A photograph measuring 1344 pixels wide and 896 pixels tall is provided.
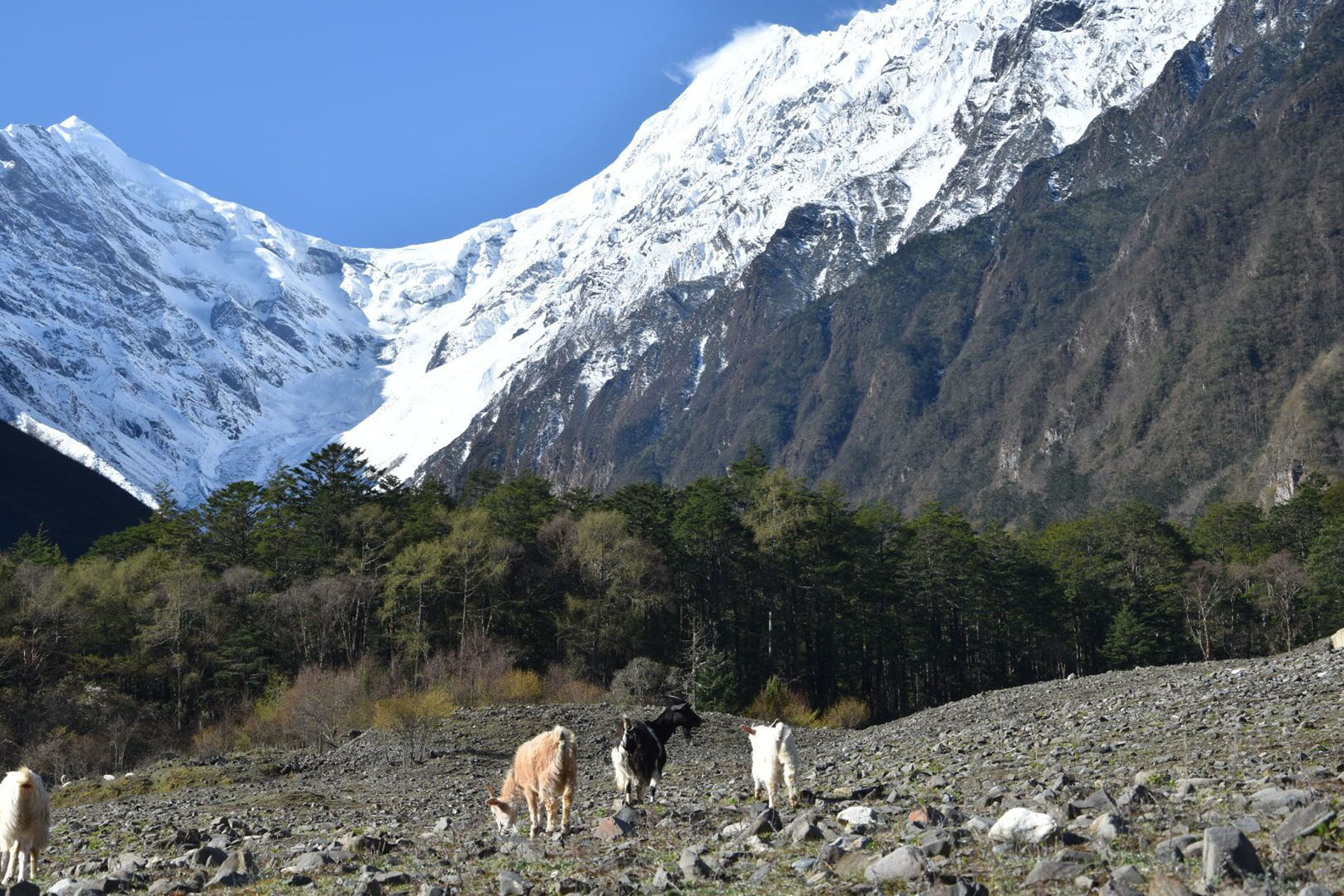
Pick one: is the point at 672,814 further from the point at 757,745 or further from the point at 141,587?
the point at 141,587

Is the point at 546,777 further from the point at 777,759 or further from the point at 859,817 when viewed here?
the point at 859,817

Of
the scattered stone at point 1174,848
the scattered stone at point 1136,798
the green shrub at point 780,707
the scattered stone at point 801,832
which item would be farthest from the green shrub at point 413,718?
the scattered stone at point 1174,848

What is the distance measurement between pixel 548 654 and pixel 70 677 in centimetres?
2406

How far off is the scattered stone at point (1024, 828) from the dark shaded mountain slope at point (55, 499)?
126 metres

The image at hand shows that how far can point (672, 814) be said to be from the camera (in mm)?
17188

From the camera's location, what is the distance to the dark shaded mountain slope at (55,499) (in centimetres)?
12606

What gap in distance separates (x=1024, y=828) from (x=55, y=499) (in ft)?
479

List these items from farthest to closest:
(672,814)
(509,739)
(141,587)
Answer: (141,587) → (509,739) → (672,814)

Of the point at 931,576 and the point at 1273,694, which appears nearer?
the point at 1273,694

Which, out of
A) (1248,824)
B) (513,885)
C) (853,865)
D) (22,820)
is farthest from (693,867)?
(22,820)

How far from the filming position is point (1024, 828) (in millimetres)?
11094

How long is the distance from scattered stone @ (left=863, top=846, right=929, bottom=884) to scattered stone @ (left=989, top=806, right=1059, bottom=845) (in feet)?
3.58

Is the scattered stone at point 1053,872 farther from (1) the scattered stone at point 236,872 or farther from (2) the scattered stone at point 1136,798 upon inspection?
(1) the scattered stone at point 236,872

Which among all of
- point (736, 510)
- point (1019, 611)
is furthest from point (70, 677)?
point (1019, 611)
